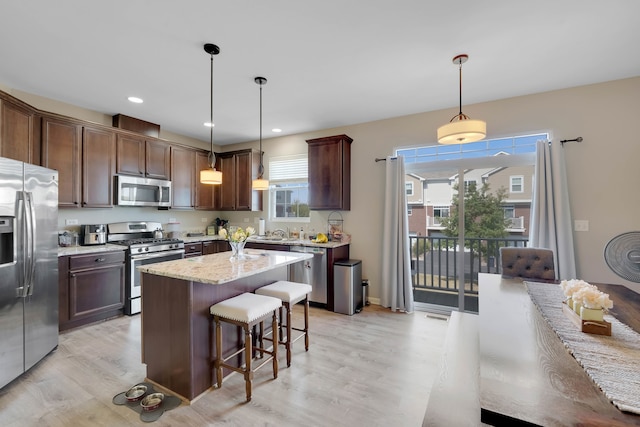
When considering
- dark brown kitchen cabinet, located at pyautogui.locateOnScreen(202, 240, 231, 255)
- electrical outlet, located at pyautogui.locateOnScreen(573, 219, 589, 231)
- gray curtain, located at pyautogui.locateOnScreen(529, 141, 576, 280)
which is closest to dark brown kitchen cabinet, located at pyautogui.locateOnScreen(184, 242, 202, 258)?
dark brown kitchen cabinet, located at pyautogui.locateOnScreen(202, 240, 231, 255)

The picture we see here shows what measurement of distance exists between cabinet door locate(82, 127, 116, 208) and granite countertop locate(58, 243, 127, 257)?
0.55 meters

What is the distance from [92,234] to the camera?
12.4 ft

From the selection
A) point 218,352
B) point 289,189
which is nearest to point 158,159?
point 289,189

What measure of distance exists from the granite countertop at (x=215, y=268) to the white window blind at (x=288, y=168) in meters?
2.48

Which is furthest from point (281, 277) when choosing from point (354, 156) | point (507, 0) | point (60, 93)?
point (60, 93)

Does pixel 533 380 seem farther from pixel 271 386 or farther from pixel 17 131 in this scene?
pixel 17 131

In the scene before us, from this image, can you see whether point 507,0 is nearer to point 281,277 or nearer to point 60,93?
point 281,277

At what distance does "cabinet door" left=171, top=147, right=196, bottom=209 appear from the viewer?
15.4 ft

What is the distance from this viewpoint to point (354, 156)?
4.47 meters

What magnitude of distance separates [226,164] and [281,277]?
121 inches

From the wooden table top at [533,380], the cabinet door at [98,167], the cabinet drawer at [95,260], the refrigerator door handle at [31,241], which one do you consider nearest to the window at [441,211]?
the wooden table top at [533,380]

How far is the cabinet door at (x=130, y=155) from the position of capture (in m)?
3.96

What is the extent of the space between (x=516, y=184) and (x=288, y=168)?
3525 millimetres

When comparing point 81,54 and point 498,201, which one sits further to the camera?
point 498,201
